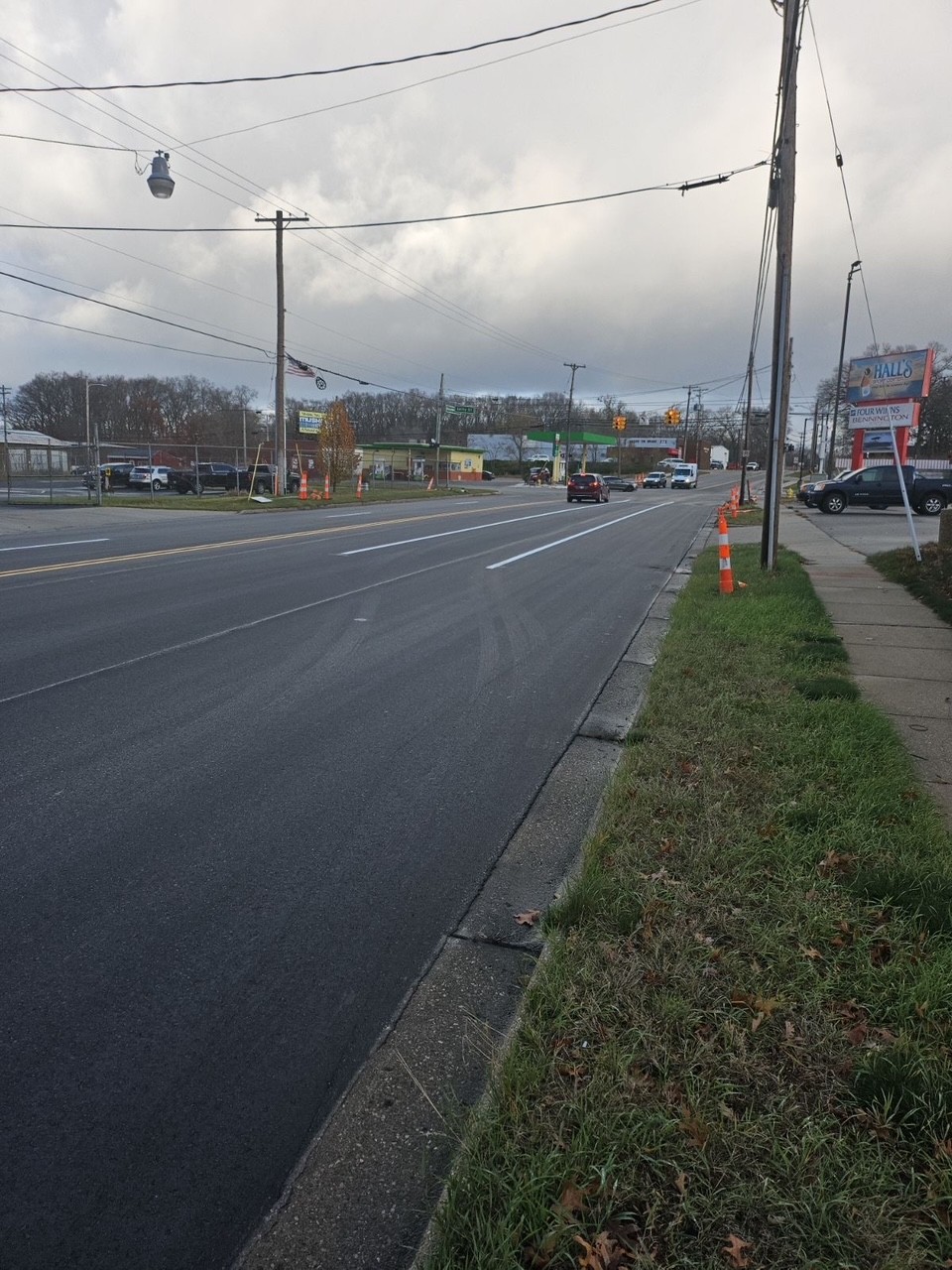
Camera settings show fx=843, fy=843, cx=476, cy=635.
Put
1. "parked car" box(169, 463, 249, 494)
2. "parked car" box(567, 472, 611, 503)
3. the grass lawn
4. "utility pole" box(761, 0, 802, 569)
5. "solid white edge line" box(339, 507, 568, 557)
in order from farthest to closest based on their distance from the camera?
"parked car" box(169, 463, 249, 494)
"parked car" box(567, 472, 611, 503)
"solid white edge line" box(339, 507, 568, 557)
"utility pole" box(761, 0, 802, 569)
the grass lawn

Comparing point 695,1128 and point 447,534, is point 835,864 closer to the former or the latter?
point 695,1128

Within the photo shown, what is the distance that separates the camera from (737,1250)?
75.2 inches

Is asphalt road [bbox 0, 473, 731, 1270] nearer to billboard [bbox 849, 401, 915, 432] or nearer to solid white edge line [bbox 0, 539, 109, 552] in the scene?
solid white edge line [bbox 0, 539, 109, 552]

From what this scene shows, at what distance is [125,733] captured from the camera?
5488 millimetres

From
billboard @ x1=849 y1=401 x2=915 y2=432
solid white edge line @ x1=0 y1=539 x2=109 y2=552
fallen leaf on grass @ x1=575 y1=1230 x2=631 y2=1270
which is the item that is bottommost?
fallen leaf on grass @ x1=575 y1=1230 x2=631 y2=1270

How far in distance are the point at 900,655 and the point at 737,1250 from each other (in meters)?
7.12

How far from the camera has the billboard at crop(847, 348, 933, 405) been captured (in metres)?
19.5

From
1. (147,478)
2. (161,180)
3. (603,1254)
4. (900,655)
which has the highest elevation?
(161,180)

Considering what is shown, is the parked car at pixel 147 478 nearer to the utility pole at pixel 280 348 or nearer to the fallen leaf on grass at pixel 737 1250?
the utility pole at pixel 280 348

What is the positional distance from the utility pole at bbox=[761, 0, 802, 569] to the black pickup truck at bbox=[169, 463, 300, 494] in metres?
33.3

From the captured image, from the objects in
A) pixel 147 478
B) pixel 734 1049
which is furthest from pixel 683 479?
pixel 734 1049

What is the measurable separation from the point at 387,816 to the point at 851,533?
21.7 metres

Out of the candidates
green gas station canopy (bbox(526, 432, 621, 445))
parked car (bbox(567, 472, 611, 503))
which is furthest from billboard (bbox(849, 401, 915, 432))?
green gas station canopy (bbox(526, 432, 621, 445))

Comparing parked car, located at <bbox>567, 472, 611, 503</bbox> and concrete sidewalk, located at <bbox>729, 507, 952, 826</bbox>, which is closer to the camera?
concrete sidewalk, located at <bbox>729, 507, 952, 826</bbox>
